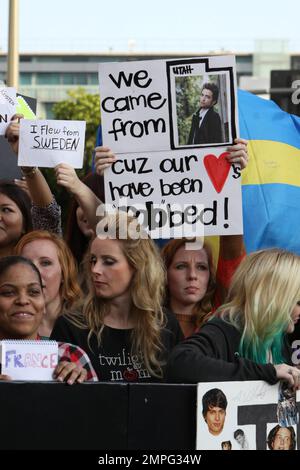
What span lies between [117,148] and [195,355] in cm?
179

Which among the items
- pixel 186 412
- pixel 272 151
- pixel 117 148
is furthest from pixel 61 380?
pixel 272 151

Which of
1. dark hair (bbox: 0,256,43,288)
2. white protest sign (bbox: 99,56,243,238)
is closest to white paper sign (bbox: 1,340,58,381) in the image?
dark hair (bbox: 0,256,43,288)

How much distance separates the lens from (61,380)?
3746 mm

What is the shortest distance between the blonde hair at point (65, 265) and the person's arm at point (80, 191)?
10.3 inches

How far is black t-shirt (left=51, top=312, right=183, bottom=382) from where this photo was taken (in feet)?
14.1

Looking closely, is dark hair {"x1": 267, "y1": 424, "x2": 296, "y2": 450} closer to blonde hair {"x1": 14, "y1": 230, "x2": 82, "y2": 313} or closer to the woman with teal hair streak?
the woman with teal hair streak

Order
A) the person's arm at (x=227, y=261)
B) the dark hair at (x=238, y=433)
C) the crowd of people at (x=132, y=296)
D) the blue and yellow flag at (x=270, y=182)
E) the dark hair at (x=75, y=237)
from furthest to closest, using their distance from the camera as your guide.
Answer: the blue and yellow flag at (x=270, y=182)
the dark hair at (x=75, y=237)
the person's arm at (x=227, y=261)
the crowd of people at (x=132, y=296)
the dark hair at (x=238, y=433)

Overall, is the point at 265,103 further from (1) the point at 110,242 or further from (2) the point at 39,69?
(2) the point at 39,69

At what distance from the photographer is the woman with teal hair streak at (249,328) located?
12.9 ft

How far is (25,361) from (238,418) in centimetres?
76

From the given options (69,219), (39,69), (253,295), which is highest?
(39,69)

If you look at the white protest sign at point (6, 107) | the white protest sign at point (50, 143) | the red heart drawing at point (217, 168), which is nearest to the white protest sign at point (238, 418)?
the red heart drawing at point (217, 168)

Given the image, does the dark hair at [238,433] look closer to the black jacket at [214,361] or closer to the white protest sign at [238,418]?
the white protest sign at [238,418]

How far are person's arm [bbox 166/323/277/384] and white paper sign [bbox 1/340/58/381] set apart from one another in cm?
46
